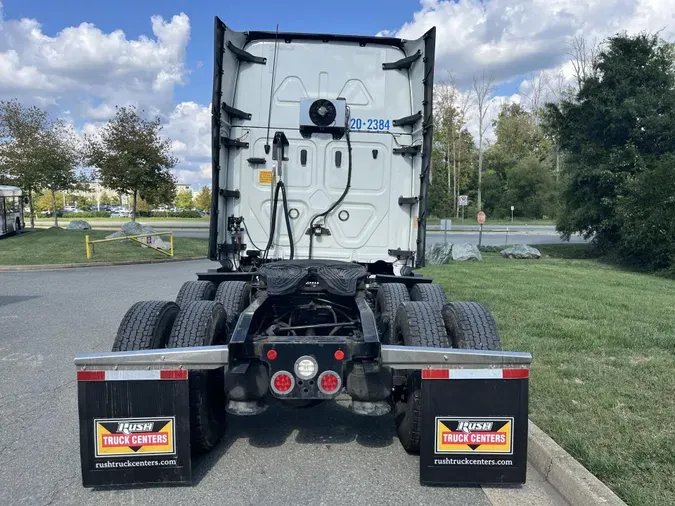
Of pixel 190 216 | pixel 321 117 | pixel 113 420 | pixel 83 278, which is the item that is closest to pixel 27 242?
pixel 83 278

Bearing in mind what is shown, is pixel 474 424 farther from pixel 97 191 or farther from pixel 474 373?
pixel 97 191

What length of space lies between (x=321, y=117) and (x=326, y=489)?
3798 mm

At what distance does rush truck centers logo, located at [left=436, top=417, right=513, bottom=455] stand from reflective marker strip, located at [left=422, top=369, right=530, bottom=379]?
240 millimetres

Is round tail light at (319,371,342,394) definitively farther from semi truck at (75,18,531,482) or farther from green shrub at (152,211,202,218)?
green shrub at (152,211,202,218)

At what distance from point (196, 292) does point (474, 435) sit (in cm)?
309

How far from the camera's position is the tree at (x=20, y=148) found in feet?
89.5

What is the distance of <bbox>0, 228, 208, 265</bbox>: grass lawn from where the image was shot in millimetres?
18156

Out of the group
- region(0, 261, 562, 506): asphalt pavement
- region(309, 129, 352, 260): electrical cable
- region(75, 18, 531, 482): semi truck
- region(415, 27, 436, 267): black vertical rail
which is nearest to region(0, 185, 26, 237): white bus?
region(0, 261, 562, 506): asphalt pavement

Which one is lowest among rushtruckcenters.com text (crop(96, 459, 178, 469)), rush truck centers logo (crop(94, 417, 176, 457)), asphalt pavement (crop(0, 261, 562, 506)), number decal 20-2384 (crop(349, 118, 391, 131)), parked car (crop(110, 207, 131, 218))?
asphalt pavement (crop(0, 261, 562, 506))

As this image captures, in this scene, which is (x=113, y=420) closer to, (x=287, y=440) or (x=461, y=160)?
(x=287, y=440)

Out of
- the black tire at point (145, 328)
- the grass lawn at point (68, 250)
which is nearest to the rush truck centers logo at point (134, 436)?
the black tire at point (145, 328)

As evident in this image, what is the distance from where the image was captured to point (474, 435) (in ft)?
10.3

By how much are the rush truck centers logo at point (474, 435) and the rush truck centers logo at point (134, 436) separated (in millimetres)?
1549

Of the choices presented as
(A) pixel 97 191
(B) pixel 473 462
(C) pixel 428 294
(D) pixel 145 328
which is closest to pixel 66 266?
(C) pixel 428 294
